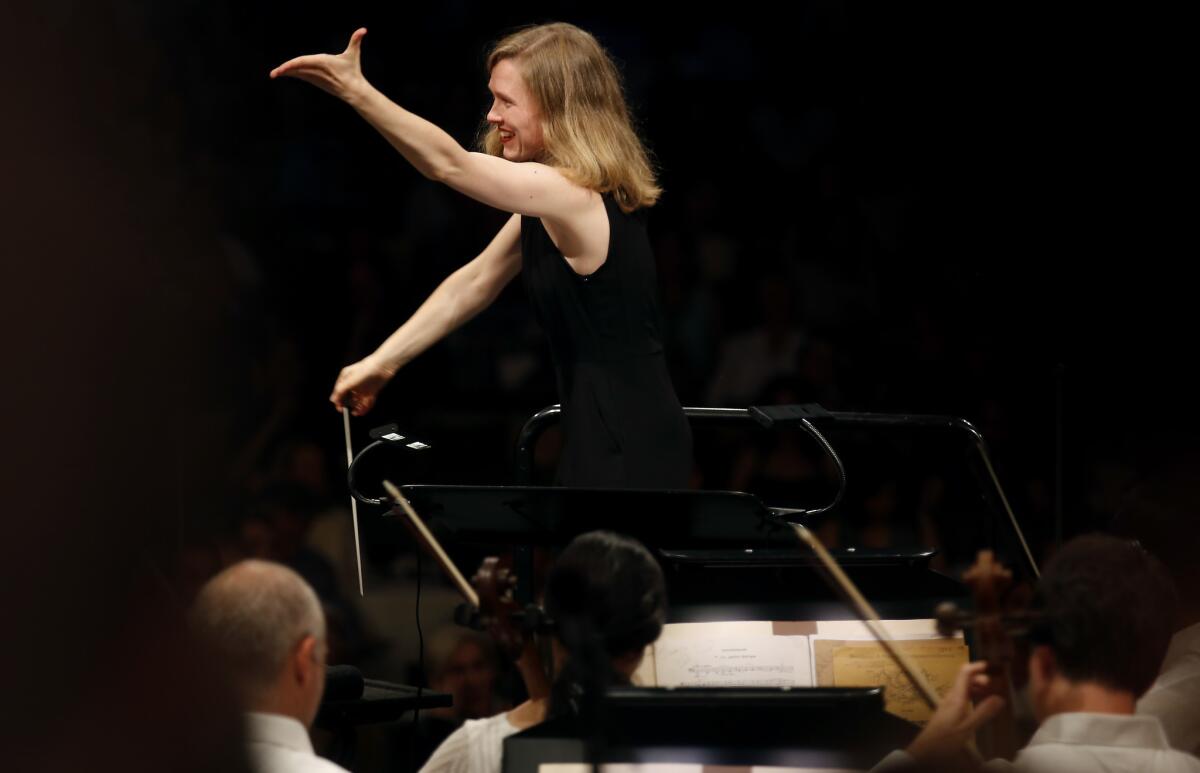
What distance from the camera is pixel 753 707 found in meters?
1.46

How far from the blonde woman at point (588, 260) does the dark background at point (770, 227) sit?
1401 millimetres

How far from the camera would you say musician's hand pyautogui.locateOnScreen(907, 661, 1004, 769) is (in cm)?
148

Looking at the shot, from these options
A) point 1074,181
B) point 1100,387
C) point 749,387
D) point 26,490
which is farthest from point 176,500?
point 1074,181

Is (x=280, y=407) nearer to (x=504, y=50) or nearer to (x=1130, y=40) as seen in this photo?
(x=504, y=50)

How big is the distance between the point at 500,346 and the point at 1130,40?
213 centimetres

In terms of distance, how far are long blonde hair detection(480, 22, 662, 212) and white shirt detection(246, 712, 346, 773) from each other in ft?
4.09

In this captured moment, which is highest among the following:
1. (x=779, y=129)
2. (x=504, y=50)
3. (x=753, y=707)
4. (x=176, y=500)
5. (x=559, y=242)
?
(x=779, y=129)

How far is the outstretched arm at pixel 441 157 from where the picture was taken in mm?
2207

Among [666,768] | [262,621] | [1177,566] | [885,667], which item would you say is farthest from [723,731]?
[1177,566]

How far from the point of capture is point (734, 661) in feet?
7.36

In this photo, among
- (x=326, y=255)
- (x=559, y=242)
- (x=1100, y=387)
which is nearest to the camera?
(x=559, y=242)

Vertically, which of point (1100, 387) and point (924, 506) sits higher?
point (1100, 387)

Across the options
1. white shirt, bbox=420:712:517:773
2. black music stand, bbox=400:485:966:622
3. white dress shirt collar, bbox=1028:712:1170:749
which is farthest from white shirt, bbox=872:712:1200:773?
black music stand, bbox=400:485:966:622

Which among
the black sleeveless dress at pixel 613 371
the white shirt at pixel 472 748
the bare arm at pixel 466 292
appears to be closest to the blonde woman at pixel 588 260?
the black sleeveless dress at pixel 613 371
